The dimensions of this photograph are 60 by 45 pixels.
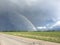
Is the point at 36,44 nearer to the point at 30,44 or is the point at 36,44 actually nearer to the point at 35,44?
the point at 35,44

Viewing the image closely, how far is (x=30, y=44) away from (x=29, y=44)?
124mm

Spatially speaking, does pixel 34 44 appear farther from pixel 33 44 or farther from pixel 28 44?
pixel 28 44

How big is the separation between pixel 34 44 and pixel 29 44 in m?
0.55

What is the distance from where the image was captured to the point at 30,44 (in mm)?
8086

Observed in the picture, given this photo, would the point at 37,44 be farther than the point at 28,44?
No

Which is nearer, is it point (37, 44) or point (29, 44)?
point (37, 44)

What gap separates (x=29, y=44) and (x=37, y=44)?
0.71 meters

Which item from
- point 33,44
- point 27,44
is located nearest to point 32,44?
point 33,44

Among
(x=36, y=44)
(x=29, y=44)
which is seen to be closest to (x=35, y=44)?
(x=36, y=44)

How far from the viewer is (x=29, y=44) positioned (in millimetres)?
8203

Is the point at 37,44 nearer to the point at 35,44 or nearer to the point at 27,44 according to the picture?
the point at 35,44

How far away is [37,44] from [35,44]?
0.07m

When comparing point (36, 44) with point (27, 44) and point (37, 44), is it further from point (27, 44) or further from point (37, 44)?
point (27, 44)

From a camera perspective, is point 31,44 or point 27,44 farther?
point 27,44
